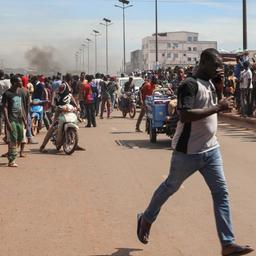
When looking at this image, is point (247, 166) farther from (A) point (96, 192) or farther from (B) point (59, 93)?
(B) point (59, 93)

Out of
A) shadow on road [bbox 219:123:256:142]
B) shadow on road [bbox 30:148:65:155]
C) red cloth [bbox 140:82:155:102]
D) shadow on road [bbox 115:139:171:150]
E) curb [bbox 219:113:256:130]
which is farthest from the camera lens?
curb [bbox 219:113:256:130]

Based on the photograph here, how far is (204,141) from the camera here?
5262mm

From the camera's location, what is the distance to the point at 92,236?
6066 millimetres

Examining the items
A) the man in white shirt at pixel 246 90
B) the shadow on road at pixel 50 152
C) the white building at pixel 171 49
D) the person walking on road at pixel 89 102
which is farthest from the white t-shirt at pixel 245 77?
the white building at pixel 171 49

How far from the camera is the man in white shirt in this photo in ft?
63.2

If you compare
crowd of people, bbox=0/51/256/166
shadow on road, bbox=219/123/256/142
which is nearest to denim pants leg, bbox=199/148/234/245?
crowd of people, bbox=0/51/256/166

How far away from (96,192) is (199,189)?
1.44 metres

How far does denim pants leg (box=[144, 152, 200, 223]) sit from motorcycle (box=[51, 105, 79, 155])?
24.4 feet

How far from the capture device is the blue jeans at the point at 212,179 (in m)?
5.16

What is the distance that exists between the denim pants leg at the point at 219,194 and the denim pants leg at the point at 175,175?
0.11 metres

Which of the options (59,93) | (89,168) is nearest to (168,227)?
(89,168)

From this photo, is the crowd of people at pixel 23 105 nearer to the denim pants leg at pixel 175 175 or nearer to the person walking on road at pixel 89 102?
the person walking on road at pixel 89 102

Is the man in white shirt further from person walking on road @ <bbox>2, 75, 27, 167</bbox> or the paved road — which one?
person walking on road @ <bbox>2, 75, 27, 167</bbox>

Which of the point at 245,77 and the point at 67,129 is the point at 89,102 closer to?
the point at 245,77
